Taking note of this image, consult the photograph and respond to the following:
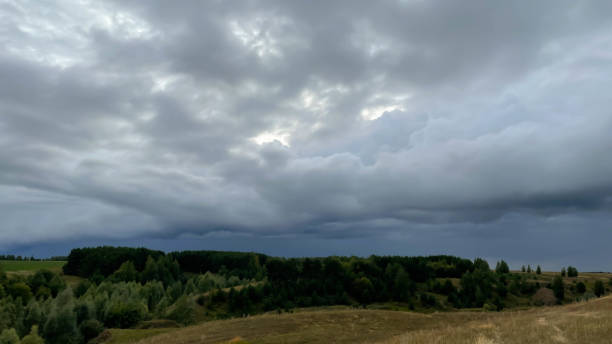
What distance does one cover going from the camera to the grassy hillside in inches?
905

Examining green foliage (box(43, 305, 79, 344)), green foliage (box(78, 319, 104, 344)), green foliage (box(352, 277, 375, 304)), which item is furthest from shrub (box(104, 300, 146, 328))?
green foliage (box(352, 277, 375, 304))

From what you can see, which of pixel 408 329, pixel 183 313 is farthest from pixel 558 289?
pixel 408 329

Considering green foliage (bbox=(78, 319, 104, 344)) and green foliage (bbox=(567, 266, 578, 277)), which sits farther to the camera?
green foliage (bbox=(567, 266, 578, 277))

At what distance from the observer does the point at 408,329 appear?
41188mm

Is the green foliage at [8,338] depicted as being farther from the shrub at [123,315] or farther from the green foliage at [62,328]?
the shrub at [123,315]

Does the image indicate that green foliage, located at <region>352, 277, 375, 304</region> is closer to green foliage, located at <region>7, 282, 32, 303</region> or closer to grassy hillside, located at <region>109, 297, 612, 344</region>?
grassy hillside, located at <region>109, 297, 612, 344</region>

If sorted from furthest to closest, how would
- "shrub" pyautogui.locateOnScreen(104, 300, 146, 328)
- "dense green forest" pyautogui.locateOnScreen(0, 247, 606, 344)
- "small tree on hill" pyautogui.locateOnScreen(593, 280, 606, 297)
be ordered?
"small tree on hill" pyautogui.locateOnScreen(593, 280, 606, 297), "dense green forest" pyautogui.locateOnScreen(0, 247, 606, 344), "shrub" pyautogui.locateOnScreen(104, 300, 146, 328)

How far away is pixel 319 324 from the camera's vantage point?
4388 centimetres

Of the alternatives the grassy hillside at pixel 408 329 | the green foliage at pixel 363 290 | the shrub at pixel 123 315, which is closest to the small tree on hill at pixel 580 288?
the green foliage at pixel 363 290

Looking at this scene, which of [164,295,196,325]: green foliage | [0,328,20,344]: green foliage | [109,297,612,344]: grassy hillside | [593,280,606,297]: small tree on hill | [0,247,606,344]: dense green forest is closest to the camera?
[109,297,612,344]: grassy hillside

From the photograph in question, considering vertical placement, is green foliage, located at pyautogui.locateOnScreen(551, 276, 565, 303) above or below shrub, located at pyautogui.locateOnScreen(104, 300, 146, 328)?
above

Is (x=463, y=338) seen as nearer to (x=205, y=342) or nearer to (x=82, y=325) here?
(x=205, y=342)

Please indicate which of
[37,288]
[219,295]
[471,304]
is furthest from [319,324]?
[37,288]

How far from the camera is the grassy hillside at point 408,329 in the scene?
2299 cm
